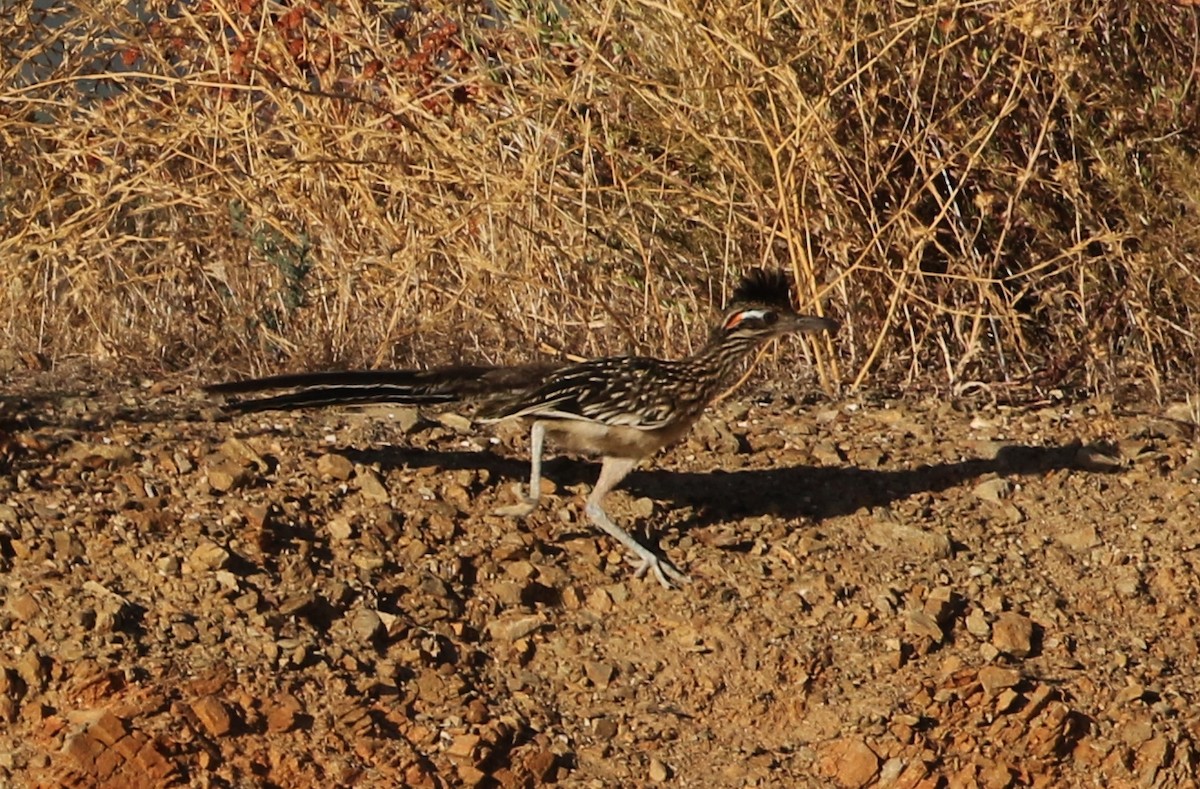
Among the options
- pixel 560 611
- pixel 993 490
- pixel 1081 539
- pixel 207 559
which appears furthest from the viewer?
pixel 993 490

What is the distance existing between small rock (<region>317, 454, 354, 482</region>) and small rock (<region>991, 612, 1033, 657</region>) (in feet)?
6.96

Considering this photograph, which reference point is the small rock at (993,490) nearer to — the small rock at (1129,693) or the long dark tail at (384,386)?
the small rock at (1129,693)

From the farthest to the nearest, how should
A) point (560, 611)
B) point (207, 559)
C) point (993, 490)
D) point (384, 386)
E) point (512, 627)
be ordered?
point (993, 490) < point (384, 386) < point (560, 611) < point (512, 627) < point (207, 559)

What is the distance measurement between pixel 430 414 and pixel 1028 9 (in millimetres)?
2591

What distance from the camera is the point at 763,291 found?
7.06m

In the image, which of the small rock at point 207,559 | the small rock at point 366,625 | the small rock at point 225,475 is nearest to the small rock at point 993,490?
the small rock at point 366,625

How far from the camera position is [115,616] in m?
5.76

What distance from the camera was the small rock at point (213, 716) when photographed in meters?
5.46

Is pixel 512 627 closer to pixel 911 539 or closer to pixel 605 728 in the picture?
pixel 605 728

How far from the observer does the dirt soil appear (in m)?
5.62

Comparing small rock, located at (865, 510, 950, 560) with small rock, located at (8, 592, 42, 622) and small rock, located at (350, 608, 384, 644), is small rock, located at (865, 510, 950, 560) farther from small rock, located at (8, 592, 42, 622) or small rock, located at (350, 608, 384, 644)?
small rock, located at (8, 592, 42, 622)

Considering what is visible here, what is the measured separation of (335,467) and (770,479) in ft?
5.04

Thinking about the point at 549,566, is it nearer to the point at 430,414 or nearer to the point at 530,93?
the point at 430,414

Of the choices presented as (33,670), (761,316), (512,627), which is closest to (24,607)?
(33,670)
